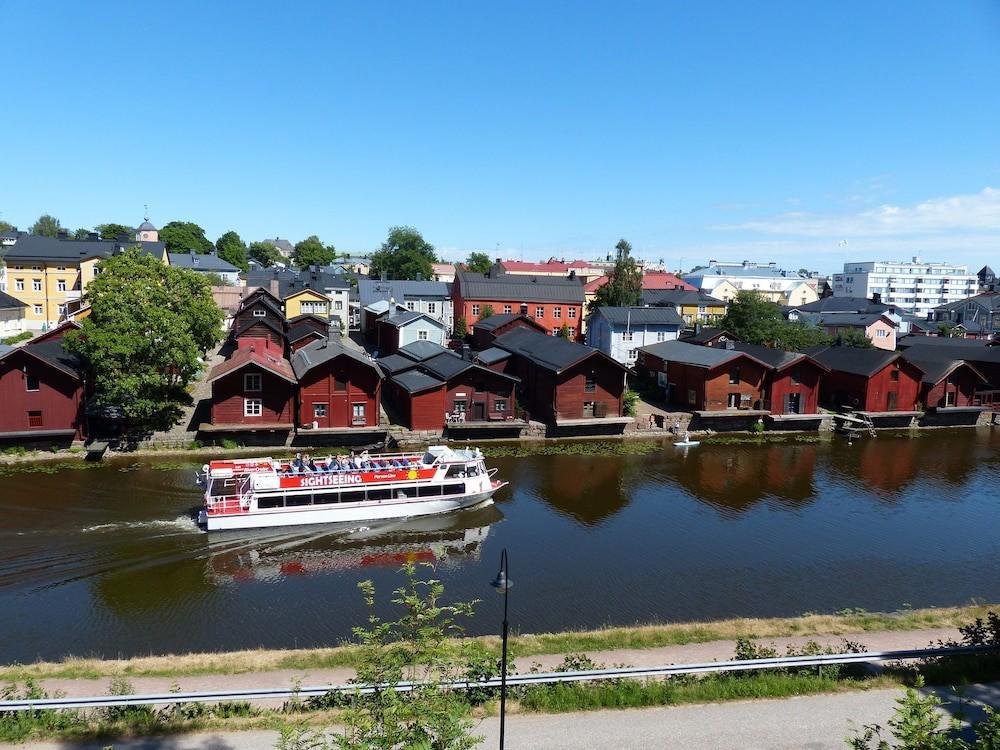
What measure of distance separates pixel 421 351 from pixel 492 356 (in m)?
4.83

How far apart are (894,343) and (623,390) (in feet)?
141

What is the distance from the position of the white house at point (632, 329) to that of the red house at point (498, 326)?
5260mm

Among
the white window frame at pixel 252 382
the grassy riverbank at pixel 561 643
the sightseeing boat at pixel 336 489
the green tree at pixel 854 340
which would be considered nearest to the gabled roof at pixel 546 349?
the sightseeing boat at pixel 336 489

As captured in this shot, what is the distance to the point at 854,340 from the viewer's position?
61.2m

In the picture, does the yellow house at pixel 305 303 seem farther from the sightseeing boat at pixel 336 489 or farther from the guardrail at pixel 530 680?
the guardrail at pixel 530 680

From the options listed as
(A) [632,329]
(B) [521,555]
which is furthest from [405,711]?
(A) [632,329]

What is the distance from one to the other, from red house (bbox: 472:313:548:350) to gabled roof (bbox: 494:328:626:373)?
1603 mm

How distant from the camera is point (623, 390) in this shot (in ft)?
129

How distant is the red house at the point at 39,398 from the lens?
30031 mm

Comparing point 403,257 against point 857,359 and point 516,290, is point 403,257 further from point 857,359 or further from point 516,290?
point 857,359

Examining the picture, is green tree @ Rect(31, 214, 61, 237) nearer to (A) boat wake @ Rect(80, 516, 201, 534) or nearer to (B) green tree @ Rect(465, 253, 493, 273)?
(B) green tree @ Rect(465, 253, 493, 273)

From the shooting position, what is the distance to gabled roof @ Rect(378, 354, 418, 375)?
1559 inches

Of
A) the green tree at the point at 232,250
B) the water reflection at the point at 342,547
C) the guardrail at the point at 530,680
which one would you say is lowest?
the water reflection at the point at 342,547

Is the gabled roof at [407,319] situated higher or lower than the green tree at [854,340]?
higher
